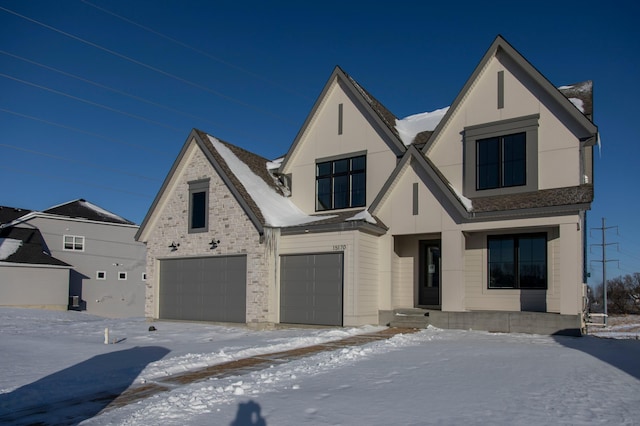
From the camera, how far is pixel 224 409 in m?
6.69

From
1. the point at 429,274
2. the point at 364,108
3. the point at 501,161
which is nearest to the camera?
the point at 501,161

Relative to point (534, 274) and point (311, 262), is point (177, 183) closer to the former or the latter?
point (311, 262)

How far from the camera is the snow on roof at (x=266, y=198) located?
19.5m

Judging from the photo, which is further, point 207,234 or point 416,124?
point 416,124

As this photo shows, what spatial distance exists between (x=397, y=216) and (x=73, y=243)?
28217mm

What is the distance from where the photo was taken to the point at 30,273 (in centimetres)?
3278

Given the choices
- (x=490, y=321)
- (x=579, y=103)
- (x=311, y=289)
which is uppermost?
(x=579, y=103)

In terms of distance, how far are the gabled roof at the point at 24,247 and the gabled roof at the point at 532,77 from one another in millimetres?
→ 26521

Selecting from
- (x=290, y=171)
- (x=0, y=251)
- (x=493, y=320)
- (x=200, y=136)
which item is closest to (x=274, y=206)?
(x=290, y=171)

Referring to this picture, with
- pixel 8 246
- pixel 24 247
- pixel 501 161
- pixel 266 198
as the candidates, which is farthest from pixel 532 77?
pixel 8 246

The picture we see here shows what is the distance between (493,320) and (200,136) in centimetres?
1315

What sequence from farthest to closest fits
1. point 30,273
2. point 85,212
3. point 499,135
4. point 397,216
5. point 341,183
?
point 85,212, point 30,273, point 341,183, point 397,216, point 499,135

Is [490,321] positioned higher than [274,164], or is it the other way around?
[274,164]

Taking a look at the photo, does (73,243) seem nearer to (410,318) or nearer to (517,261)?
(410,318)
